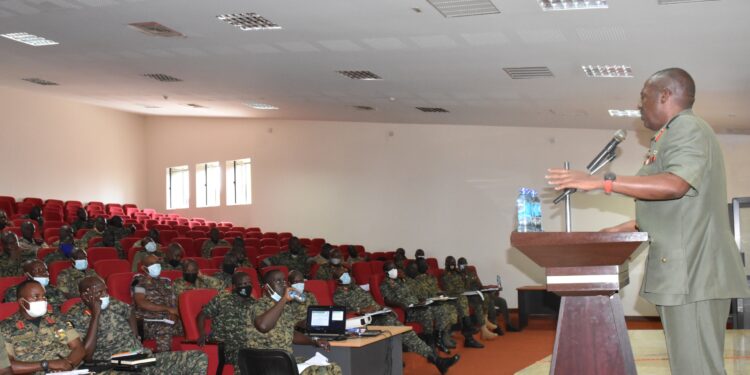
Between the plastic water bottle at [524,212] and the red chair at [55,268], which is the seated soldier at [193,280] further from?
the plastic water bottle at [524,212]

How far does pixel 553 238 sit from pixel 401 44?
685 centimetres

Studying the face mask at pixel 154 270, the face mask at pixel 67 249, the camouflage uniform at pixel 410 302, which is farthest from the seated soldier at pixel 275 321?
the camouflage uniform at pixel 410 302

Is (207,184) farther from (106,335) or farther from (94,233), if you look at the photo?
(106,335)

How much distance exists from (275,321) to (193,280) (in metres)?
2.69

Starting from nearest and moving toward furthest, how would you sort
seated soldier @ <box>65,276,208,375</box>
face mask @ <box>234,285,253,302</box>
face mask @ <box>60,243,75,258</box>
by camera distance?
seated soldier @ <box>65,276,208,375</box> < face mask @ <box>234,285,253,302</box> < face mask @ <box>60,243,75,258</box>

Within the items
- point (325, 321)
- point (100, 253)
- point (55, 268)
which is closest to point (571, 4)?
point (325, 321)

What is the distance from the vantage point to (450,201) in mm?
17406

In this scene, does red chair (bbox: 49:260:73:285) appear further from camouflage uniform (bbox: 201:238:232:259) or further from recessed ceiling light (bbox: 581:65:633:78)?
recessed ceiling light (bbox: 581:65:633:78)

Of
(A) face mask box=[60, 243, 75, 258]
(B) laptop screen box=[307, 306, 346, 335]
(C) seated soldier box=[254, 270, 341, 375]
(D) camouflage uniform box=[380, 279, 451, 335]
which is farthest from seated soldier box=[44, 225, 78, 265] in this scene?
(D) camouflage uniform box=[380, 279, 451, 335]

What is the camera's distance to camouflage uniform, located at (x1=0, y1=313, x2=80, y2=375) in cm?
503

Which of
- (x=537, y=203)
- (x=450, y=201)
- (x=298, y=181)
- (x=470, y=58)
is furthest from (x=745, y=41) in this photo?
(x=298, y=181)

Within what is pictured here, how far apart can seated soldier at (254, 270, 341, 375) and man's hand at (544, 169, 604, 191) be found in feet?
11.8

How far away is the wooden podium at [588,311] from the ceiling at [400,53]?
180 inches

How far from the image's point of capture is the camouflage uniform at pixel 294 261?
1226 cm
